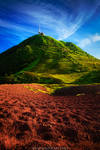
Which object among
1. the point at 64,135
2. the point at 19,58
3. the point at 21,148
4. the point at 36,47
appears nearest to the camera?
the point at 21,148

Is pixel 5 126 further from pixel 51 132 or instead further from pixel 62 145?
pixel 62 145

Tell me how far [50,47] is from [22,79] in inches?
3707

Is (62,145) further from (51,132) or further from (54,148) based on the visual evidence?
(51,132)

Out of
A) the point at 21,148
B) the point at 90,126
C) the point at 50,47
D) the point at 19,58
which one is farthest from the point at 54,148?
the point at 50,47

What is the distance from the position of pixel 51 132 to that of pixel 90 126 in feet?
7.79

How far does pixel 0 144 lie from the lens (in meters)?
3.33

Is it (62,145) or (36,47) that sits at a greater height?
(36,47)

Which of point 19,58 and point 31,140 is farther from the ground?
point 19,58

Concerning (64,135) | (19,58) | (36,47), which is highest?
(36,47)

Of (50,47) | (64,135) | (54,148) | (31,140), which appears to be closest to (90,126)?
(64,135)

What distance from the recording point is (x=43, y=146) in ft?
11.0

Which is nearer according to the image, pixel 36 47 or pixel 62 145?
pixel 62 145

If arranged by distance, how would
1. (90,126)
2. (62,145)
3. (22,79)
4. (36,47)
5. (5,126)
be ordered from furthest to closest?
1. (36,47)
2. (22,79)
3. (90,126)
4. (5,126)
5. (62,145)

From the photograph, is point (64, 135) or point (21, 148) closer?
point (21, 148)
